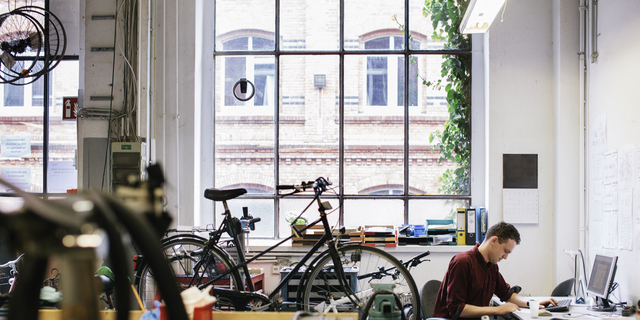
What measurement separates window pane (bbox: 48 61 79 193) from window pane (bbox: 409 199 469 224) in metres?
3.78

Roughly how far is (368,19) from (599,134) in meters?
2.47

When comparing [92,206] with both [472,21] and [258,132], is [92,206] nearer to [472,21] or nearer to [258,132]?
[472,21]

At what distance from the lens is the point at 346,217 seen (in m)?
4.91

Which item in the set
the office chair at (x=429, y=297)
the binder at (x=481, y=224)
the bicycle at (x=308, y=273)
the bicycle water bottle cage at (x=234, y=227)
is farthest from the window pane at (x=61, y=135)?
the binder at (x=481, y=224)

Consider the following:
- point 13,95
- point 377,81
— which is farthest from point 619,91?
point 13,95

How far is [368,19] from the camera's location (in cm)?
495

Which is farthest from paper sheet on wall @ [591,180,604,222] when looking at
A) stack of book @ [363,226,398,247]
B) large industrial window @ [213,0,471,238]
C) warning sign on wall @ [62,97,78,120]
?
warning sign on wall @ [62,97,78,120]

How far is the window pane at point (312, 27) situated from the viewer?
496 cm

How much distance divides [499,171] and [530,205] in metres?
0.43

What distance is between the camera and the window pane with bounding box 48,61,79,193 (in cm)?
525

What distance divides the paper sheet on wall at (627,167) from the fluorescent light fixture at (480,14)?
1372 mm

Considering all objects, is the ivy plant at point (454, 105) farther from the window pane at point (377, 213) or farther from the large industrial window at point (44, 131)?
A: the large industrial window at point (44, 131)

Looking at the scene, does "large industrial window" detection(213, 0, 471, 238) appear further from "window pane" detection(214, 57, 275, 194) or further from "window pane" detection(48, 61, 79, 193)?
"window pane" detection(48, 61, 79, 193)

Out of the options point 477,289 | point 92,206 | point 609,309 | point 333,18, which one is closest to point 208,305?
point 92,206
